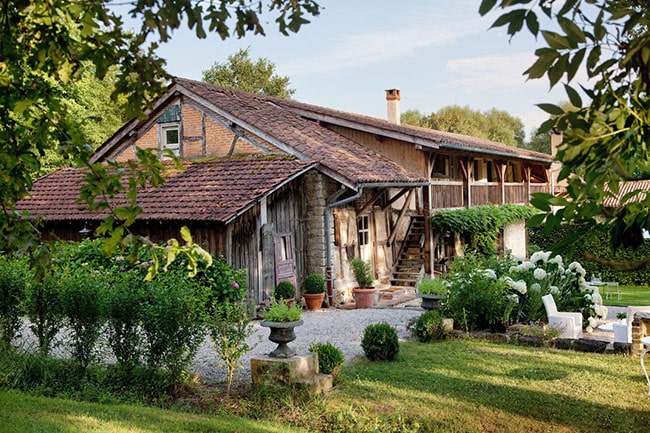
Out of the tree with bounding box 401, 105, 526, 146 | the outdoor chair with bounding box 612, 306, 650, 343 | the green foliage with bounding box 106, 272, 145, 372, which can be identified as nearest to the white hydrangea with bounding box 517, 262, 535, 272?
the outdoor chair with bounding box 612, 306, 650, 343

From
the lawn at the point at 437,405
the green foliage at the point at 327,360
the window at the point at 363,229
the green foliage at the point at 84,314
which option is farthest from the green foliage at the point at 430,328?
the window at the point at 363,229

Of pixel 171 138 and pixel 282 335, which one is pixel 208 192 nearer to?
pixel 171 138

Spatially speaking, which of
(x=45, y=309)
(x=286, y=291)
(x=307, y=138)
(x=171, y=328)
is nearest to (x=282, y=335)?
(x=171, y=328)

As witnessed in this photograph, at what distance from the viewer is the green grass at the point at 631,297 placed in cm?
1725

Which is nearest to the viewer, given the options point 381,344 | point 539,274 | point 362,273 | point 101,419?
point 101,419

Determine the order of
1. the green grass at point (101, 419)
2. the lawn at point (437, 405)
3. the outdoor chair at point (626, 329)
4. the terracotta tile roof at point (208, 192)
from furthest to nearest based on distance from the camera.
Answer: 1. the terracotta tile roof at point (208, 192)
2. the outdoor chair at point (626, 329)
3. the lawn at point (437, 405)
4. the green grass at point (101, 419)

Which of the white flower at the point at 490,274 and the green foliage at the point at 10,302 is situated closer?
the green foliage at the point at 10,302

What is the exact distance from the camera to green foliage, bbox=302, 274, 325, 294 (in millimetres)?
15133

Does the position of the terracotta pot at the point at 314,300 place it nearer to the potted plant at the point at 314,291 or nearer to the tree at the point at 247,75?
the potted plant at the point at 314,291

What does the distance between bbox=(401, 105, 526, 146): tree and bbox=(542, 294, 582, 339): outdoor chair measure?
4362cm

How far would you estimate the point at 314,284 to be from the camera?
595 inches

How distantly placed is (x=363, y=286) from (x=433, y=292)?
4395mm

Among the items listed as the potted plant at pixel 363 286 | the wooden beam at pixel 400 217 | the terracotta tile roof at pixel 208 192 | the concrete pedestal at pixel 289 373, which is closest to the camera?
the concrete pedestal at pixel 289 373

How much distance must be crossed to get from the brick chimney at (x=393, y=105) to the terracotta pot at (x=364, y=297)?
9.84 meters
